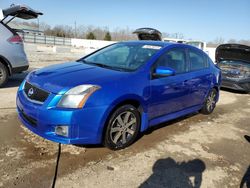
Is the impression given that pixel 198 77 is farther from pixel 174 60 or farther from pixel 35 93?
pixel 35 93

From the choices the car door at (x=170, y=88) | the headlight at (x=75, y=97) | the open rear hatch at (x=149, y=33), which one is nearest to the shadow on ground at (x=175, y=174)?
the car door at (x=170, y=88)

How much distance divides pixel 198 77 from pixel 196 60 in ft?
1.25

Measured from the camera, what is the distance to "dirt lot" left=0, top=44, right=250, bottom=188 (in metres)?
2.90

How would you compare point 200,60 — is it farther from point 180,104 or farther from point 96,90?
point 96,90

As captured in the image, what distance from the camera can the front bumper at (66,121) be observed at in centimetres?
300

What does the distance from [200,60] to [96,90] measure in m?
2.91

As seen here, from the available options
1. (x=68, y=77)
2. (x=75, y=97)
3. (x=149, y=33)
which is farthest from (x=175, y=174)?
(x=149, y=33)

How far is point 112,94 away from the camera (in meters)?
3.24

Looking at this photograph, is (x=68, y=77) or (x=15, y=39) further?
(x=15, y=39)

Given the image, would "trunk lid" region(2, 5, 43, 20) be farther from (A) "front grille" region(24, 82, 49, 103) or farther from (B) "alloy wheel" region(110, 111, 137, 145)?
(B) "alloy wheel" region(110, 111, 137, 145)

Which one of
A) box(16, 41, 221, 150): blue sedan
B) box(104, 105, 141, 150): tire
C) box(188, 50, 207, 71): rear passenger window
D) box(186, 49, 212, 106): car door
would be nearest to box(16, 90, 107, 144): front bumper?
box(16, 41, 221, 150): blue sedan

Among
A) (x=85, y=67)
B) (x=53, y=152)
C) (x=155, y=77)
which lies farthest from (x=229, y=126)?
(x=53, y=152)

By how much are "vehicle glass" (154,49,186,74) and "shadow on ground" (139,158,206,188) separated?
151 centimetres

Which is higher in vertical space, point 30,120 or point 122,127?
point 30,120
